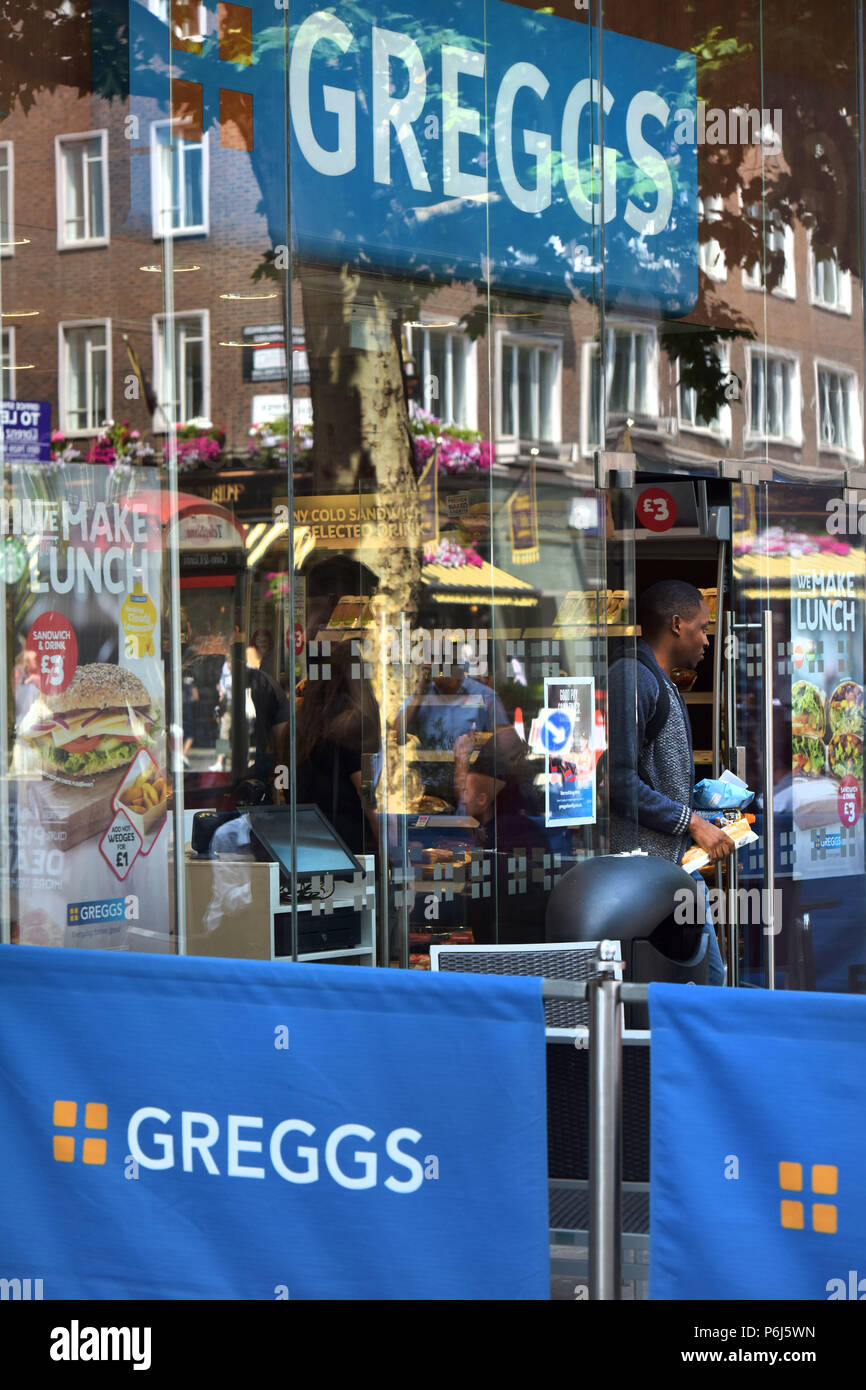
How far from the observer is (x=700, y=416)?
794 cm

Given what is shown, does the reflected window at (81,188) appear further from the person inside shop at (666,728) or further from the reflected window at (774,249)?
the reflected window at (774,249)

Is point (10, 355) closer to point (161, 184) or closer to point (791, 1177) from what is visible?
point (161, 184)

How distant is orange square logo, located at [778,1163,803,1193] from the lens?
280cm

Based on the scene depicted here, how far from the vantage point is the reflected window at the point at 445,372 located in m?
6.98

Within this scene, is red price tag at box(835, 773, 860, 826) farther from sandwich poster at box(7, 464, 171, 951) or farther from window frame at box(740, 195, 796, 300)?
sandwich poster at box(7, 464, 171, 951)

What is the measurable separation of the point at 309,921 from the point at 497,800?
1.00 meters

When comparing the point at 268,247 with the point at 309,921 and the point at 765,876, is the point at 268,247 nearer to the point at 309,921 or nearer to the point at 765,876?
the point at 309,921

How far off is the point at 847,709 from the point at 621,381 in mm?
2069

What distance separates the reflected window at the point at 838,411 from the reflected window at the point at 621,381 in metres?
1.08

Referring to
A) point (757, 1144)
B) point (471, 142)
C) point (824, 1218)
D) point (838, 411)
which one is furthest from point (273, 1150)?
point (838, 411)

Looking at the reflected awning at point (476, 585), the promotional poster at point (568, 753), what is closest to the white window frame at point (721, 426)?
the reflected awning at point (476, 585)

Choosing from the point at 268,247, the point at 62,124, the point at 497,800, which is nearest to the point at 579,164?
the point at 268,247

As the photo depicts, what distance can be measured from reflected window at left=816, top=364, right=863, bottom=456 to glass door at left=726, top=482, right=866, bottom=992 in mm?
279

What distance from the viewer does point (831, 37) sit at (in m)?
8.45
